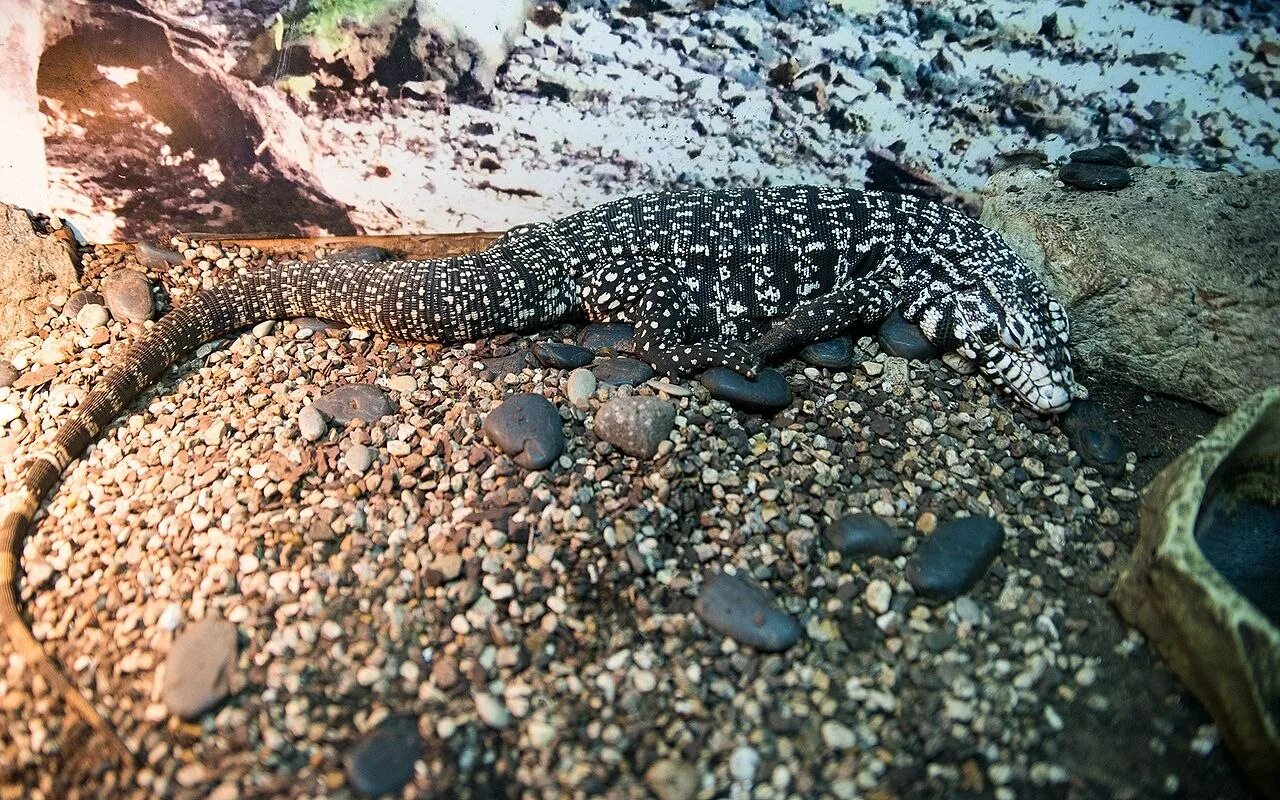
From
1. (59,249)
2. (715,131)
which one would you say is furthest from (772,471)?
(59,249)

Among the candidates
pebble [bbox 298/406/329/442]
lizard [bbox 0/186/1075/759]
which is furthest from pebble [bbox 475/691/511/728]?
lizard [bbox 0/186/1075/759]

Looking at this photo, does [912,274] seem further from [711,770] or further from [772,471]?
[711,770]

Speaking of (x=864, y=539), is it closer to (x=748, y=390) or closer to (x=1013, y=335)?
(x=748, y=390)

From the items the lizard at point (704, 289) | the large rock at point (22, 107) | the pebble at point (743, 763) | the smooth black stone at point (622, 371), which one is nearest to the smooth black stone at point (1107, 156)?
the lizard at point (704, 289)

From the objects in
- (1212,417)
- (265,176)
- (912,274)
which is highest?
(265,176)

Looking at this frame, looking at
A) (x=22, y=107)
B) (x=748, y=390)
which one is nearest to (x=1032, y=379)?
(x=748, y=390)

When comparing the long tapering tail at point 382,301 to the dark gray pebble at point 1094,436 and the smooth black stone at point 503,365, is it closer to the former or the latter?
the smooth black stone at point 503,365
